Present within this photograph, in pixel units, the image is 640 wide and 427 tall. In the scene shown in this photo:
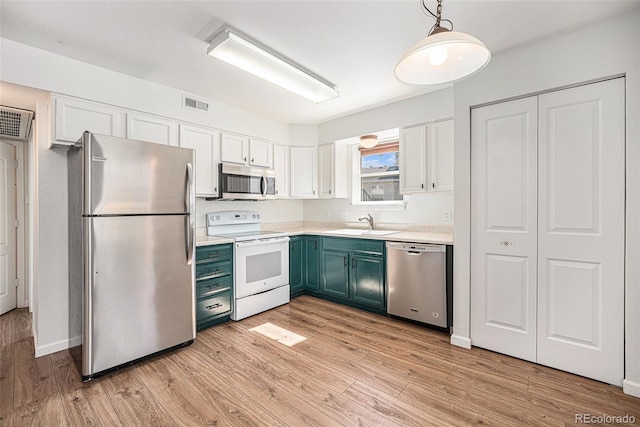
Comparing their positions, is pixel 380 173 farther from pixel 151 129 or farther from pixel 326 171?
pixel 151 129

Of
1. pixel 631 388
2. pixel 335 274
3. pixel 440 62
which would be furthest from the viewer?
pixel 335 274

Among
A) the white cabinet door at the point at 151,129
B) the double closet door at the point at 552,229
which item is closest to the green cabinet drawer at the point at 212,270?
the white cabinet door at the point at 151,129

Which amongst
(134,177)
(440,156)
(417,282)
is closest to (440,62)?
(440,156)

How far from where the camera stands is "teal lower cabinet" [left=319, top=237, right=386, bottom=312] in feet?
10.7

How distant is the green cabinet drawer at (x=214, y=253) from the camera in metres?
2.86

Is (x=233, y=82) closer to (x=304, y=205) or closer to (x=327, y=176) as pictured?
(x=327, y=176)

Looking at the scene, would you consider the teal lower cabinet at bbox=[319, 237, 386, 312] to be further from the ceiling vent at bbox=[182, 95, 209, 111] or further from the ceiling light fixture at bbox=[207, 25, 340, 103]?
the ceiling vent at bbox=[182, 95, 209, 111]

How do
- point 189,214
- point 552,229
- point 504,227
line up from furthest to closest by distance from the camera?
point 189,214, point 504,227, point 552,229

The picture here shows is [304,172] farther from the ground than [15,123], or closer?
closer

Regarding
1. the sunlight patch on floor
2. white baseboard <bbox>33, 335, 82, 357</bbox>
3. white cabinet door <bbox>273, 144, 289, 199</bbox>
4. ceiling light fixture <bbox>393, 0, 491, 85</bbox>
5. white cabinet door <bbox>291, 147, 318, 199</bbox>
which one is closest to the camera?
ceiling light fixture <bbox>393, 0, 491, 85</bbox>

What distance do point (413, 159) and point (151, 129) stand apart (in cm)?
278

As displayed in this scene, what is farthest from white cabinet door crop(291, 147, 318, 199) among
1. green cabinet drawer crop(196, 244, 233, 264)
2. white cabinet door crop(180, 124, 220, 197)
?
green cabinet drawer crop(196, 244, 233, 264)

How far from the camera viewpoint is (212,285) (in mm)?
2943

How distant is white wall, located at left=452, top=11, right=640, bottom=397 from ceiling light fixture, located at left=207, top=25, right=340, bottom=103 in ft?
4.32
